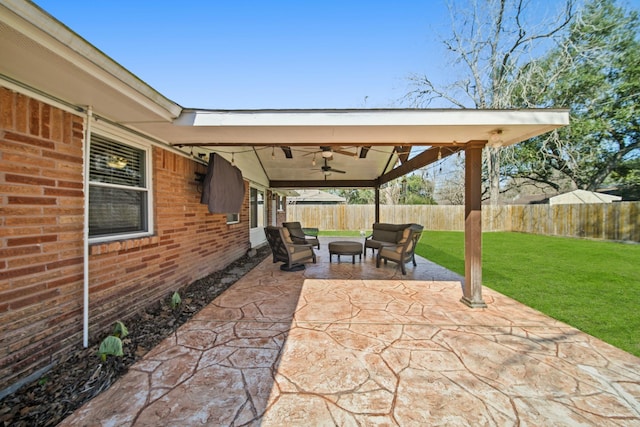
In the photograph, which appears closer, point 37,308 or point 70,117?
point 37,308

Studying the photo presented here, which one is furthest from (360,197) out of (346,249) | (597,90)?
(346,249)

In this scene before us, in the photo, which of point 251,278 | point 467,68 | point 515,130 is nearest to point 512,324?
point 515,130

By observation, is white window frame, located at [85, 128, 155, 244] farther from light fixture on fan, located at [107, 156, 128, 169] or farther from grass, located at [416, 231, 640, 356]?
grass, located at [416, 231, 640, 356]

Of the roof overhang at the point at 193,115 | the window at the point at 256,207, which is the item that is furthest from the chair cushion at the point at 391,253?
the window at the point at 256,207

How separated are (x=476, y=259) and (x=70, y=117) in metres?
5.21

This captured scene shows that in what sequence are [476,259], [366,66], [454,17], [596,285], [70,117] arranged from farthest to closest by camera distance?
1. [454,17]
2. [366,66]
3. [596,285]
4. [476,259]
5. [70,117]

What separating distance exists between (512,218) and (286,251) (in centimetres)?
1579

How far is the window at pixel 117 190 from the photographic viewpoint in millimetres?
2898

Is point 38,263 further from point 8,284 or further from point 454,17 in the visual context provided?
point 454,17

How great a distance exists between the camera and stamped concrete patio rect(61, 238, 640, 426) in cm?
180

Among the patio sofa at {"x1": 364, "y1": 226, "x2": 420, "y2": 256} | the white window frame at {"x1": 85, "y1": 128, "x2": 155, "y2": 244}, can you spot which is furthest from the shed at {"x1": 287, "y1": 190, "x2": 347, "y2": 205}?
the white window frame at {"x1": 85, "y1": 128, "x2": 155, "y2": 244}

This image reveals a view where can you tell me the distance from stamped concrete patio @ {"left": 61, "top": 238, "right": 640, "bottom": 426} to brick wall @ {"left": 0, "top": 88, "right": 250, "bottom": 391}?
78cm

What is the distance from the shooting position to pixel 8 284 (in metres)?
1.98

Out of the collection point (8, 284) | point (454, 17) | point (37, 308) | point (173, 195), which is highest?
point (454, 17)
